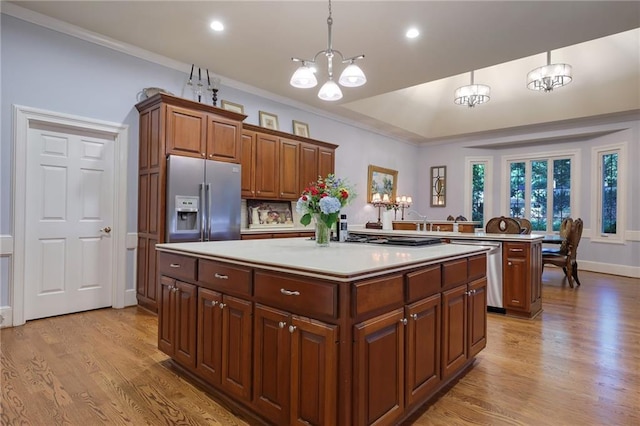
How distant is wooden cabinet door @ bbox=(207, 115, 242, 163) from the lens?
419 cm

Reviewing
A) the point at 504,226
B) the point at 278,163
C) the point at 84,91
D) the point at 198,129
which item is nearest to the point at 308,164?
the point at 278,163

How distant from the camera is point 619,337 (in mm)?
3246

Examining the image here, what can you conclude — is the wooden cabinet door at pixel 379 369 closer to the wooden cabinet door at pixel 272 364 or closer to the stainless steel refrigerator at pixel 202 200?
the wooden cabinet door at pixel 272 364

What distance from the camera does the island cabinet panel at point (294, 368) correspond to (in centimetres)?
149

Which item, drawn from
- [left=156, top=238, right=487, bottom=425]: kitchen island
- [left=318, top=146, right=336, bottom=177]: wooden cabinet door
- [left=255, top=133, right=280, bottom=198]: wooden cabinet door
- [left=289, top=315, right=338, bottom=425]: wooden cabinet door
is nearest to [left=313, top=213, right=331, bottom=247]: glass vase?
[left=156, top=238, right=487, bottom=425]: kitchen island

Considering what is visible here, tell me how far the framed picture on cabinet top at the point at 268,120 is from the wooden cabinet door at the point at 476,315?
393cm

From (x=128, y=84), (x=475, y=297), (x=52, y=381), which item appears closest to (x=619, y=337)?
(x=475, y=297)

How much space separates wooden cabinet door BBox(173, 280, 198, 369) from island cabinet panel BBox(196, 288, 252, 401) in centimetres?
7

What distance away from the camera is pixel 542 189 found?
312 inches

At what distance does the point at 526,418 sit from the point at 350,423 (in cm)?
112

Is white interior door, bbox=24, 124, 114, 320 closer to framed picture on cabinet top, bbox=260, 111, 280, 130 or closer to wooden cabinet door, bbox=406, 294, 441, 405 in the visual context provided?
framed picture on cabinet top, bbox=260, 111, 280, 130

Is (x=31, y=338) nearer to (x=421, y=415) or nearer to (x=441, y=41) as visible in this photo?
(x=421, y=415)

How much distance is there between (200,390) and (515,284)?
332cm

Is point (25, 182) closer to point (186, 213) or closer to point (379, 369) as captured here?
point (186, 213)
